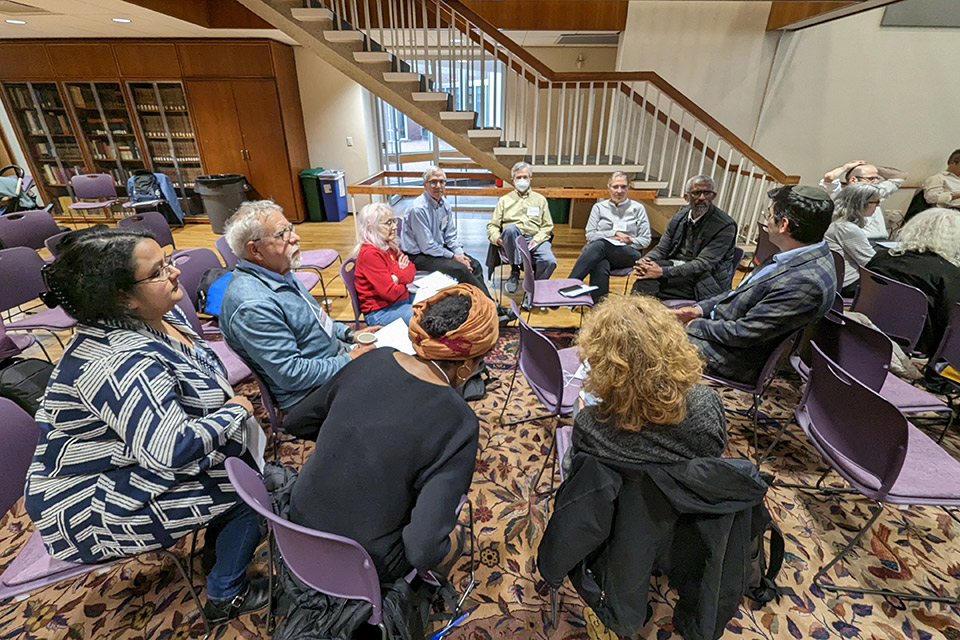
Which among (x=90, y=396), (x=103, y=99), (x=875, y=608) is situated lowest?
(x=875, y=608)

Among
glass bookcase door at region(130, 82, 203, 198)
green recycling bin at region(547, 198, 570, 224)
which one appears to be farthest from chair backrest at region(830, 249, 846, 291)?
glass bookcase door at region(130, 82, 203, 198)

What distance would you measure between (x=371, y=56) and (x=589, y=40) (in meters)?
3.61

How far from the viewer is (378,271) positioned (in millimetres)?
2441

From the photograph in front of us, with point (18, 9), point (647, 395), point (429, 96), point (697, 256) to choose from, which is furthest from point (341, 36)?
point (647, 395)

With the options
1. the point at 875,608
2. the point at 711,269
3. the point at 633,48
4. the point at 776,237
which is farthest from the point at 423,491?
the point at 633,48

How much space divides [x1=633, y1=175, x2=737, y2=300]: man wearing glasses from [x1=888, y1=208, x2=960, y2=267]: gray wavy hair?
95 centimetres

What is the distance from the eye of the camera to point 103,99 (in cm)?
623

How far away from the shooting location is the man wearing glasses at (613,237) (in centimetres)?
363

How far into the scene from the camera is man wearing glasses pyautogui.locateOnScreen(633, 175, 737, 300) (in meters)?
2.87

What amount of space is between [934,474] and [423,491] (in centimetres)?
179

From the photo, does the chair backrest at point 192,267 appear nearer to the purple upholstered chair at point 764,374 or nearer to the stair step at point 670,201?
the purple upholstered chair at point 764,374

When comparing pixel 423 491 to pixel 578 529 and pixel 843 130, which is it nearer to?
pixel 578 529

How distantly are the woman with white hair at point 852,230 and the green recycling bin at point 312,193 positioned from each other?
6.32 metres

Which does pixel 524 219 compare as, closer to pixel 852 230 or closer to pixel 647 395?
pixel 852 230
